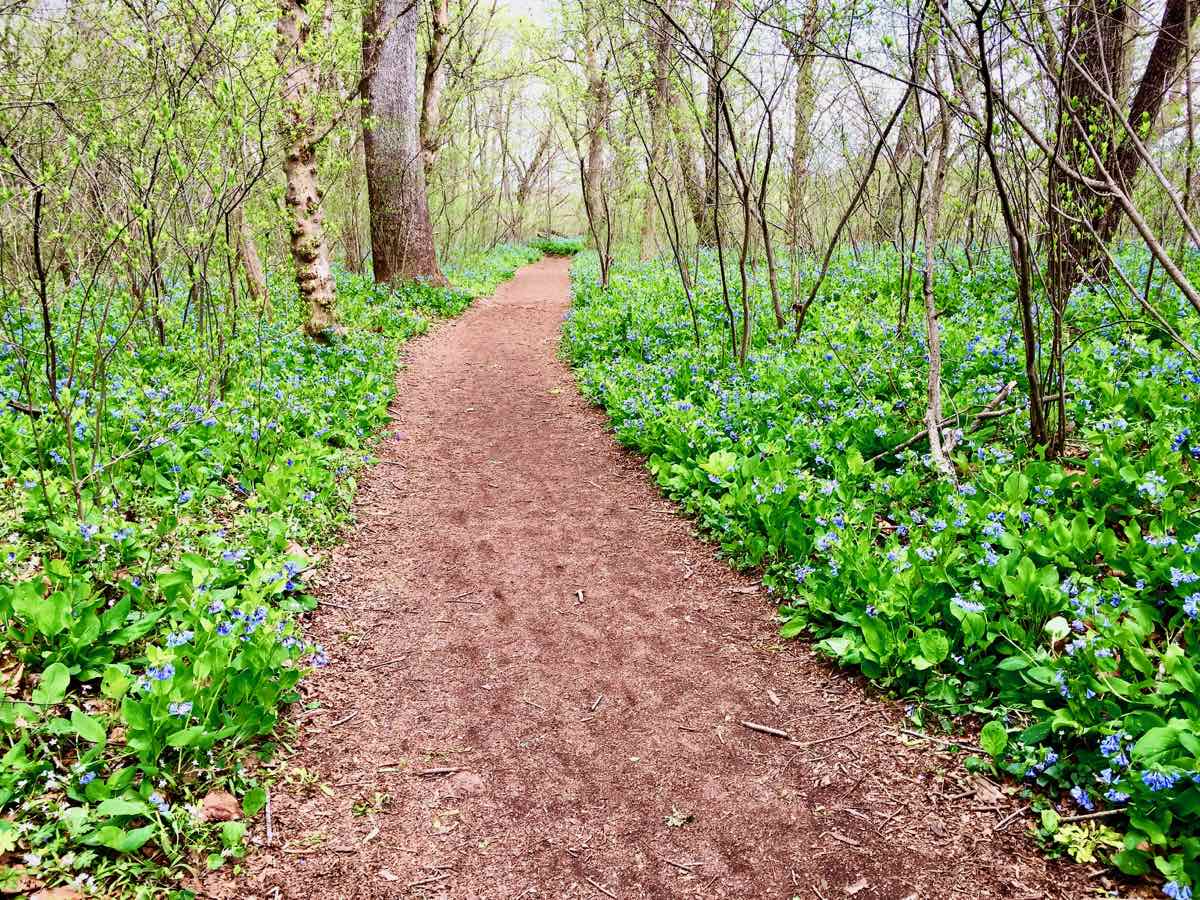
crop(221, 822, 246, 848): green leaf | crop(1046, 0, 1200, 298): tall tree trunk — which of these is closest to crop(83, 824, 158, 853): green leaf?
crop(221, 822, 246, 848): green leaf

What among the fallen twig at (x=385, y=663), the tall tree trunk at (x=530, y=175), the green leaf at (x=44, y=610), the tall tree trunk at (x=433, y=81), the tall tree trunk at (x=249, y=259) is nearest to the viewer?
the green leaf at (x=44, y=610)

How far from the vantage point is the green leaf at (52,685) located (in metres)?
2.06

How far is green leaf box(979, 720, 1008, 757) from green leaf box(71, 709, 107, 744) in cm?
267

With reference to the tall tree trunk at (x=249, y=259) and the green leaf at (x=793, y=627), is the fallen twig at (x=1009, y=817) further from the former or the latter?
the tall tree trunk at (x=249, y=259)

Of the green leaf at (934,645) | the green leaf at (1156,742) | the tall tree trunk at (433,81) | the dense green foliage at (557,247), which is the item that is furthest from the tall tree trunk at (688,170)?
the dense green foliage at (557,247)

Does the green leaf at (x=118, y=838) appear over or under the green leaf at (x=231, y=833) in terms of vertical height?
over

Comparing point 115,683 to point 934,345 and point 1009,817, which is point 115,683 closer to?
point 1009,817

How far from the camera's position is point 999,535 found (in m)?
2.72

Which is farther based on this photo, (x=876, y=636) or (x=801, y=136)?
(x=801, y=136)

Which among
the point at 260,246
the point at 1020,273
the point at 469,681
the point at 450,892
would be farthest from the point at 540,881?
the point at 260,246

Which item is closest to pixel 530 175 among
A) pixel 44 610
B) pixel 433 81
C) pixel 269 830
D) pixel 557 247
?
pixel 557 247

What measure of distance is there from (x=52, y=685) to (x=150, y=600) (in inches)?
22.3

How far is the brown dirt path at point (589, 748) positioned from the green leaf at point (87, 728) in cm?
54

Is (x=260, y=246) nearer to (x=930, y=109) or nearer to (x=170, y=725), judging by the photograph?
(x=170, y=725)
